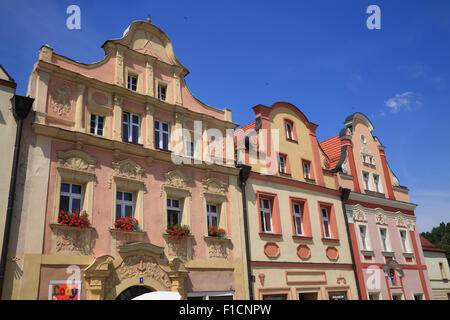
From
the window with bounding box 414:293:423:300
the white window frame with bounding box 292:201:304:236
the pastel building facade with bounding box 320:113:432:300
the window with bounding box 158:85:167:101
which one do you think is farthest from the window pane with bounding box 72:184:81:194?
the window with bounding box 414:293:423:300

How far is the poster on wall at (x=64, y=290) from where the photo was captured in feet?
Answer: 39.5

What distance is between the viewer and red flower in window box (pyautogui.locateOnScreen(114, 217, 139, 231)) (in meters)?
14.0

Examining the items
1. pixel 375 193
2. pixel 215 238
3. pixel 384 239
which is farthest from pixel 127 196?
pixel 384 239

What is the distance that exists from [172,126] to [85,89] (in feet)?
12.4

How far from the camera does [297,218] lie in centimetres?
2066

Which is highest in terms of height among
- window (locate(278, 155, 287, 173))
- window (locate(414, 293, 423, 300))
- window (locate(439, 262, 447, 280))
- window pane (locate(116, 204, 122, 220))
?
window (locate(278, 155, 287, 173))

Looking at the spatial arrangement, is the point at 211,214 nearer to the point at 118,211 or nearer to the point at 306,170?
the point at 118,211

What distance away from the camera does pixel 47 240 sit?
1243 centimetres

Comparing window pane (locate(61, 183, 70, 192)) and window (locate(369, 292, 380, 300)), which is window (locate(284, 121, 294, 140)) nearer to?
window (locate(369, 292, 380, 300))

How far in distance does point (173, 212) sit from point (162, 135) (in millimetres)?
3171

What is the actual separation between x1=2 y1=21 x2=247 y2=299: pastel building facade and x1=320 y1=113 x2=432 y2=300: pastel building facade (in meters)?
8.96

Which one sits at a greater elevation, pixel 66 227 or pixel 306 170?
pixel 306 170

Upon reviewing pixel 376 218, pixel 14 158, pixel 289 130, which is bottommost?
pixel 14 158
